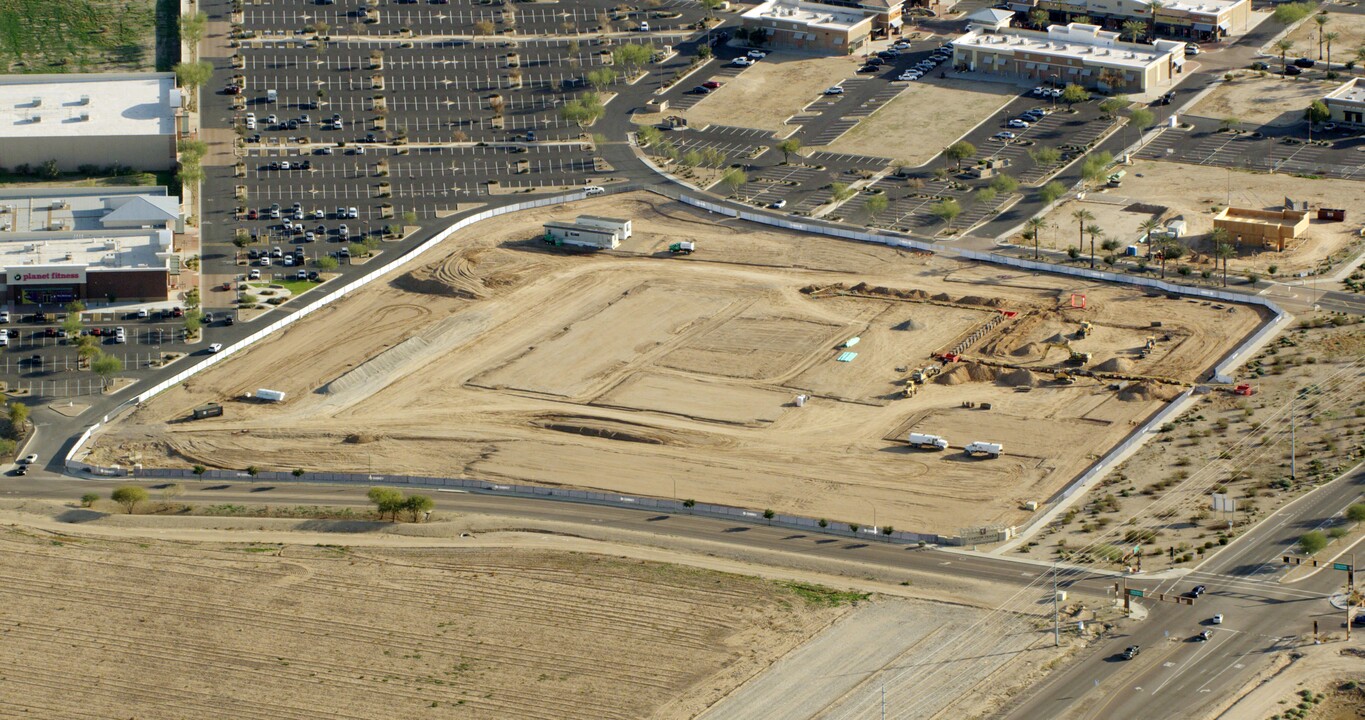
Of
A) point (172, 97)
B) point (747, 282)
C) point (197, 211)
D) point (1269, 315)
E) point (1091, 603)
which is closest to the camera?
point (1091, 603)

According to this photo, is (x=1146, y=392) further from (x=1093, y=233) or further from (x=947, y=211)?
(x=947, y=211)

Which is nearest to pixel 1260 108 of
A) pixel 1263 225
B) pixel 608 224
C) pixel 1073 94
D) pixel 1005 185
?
pixel 1073 94

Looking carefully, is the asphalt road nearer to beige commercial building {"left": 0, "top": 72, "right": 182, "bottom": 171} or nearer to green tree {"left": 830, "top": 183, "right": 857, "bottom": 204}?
green tree {"left": 830, "top": 183, "right": 857, "bottom": 204}

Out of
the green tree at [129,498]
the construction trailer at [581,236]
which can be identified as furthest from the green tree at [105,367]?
the construction trailer at [581,236]

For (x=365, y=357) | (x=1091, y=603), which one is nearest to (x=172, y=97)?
(x=365, y=357)

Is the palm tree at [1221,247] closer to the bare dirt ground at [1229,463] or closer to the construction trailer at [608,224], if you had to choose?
the bare dirt ground at [1229,463]

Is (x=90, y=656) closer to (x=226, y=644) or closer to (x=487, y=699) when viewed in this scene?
(x=226, y=644)
